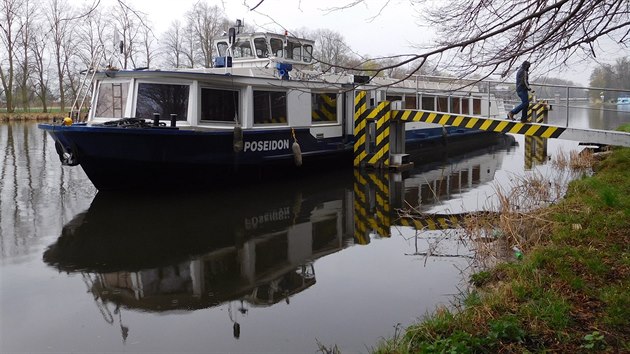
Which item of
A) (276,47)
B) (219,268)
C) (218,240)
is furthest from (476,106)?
(219,268)

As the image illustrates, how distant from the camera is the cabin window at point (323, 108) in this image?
13.7 meters

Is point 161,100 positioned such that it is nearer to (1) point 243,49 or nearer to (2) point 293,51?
(1) point 243,49

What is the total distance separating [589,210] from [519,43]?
2.92 meters

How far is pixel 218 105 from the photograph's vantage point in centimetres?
1120

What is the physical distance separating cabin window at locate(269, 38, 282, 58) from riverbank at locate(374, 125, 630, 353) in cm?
964

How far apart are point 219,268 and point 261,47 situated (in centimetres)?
898

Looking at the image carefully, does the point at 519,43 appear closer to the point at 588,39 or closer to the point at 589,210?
the point at 588,39

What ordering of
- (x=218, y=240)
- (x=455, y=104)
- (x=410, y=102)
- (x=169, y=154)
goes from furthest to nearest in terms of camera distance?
(x=455, y=104) → (x=410, y=102) → (x=169, y=154) → (x=218, y=240)

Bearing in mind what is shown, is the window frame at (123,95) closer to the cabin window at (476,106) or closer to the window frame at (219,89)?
the window frame at (219,89)

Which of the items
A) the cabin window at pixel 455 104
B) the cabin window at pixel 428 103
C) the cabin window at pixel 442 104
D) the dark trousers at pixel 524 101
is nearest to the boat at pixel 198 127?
the dark trousers at pixel 524 101

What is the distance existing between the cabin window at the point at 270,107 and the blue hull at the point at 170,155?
13.5 inches

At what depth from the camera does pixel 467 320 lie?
3.96 m

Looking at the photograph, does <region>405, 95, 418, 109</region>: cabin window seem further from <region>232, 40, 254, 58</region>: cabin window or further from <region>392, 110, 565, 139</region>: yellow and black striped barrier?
<region>232, 40, 254, 58</region>: cabin window

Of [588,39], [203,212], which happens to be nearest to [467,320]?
[588,39]
